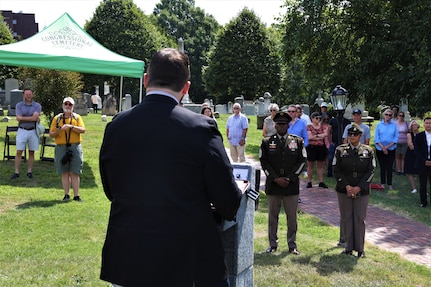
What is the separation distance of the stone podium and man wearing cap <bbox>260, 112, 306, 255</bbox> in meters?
2.97

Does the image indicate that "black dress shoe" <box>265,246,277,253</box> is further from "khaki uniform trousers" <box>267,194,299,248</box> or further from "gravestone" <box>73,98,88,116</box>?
"gravestone" <box>73,98,88,116</box>

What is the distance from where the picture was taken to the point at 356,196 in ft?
22.2

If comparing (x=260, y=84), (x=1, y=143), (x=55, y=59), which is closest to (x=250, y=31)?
(x=260, y=84)

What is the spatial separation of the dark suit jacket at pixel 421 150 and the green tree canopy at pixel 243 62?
118 ft

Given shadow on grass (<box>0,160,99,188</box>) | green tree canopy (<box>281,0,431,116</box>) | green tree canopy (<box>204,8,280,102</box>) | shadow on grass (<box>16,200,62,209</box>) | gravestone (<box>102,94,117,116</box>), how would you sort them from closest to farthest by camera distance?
shadow on grass (<box>16,200,62,209</box>) < shadow on grass (<box>0,160,99,188</box>) < green tree canopy (<box>281,0,431,116</box>) < gravestone (<box>102,94,117,116</box>) < green tree canopy (<box>204,8,280,102</box>)

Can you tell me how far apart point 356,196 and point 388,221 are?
3.14m

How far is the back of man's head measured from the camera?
8.21ft

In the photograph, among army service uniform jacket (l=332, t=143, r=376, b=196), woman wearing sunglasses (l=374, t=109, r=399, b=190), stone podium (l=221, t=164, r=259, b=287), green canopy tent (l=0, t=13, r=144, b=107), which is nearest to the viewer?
stone podium (l=221, t=164, r=259, b=287)

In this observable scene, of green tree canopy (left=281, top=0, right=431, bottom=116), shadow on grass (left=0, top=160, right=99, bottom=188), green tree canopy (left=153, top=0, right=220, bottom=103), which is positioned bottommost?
shadow on grass (left=0, top=160, right=99, bottom=188)

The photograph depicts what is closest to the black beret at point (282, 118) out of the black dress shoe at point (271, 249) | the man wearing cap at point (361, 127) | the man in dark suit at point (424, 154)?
the black dress shoe at point (271, 249)

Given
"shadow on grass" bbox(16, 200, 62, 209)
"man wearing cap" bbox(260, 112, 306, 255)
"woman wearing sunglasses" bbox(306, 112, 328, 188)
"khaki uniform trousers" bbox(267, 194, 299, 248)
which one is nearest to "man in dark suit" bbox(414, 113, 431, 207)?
"woman wearing sunglasses" bbox(306, 112, 328, 188)

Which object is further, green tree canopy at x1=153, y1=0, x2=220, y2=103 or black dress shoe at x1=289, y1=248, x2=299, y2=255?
green tree canopy at x1=153, y1=0, x2=220, y2=103

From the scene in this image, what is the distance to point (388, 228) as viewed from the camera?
352 inches

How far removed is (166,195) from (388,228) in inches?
292
